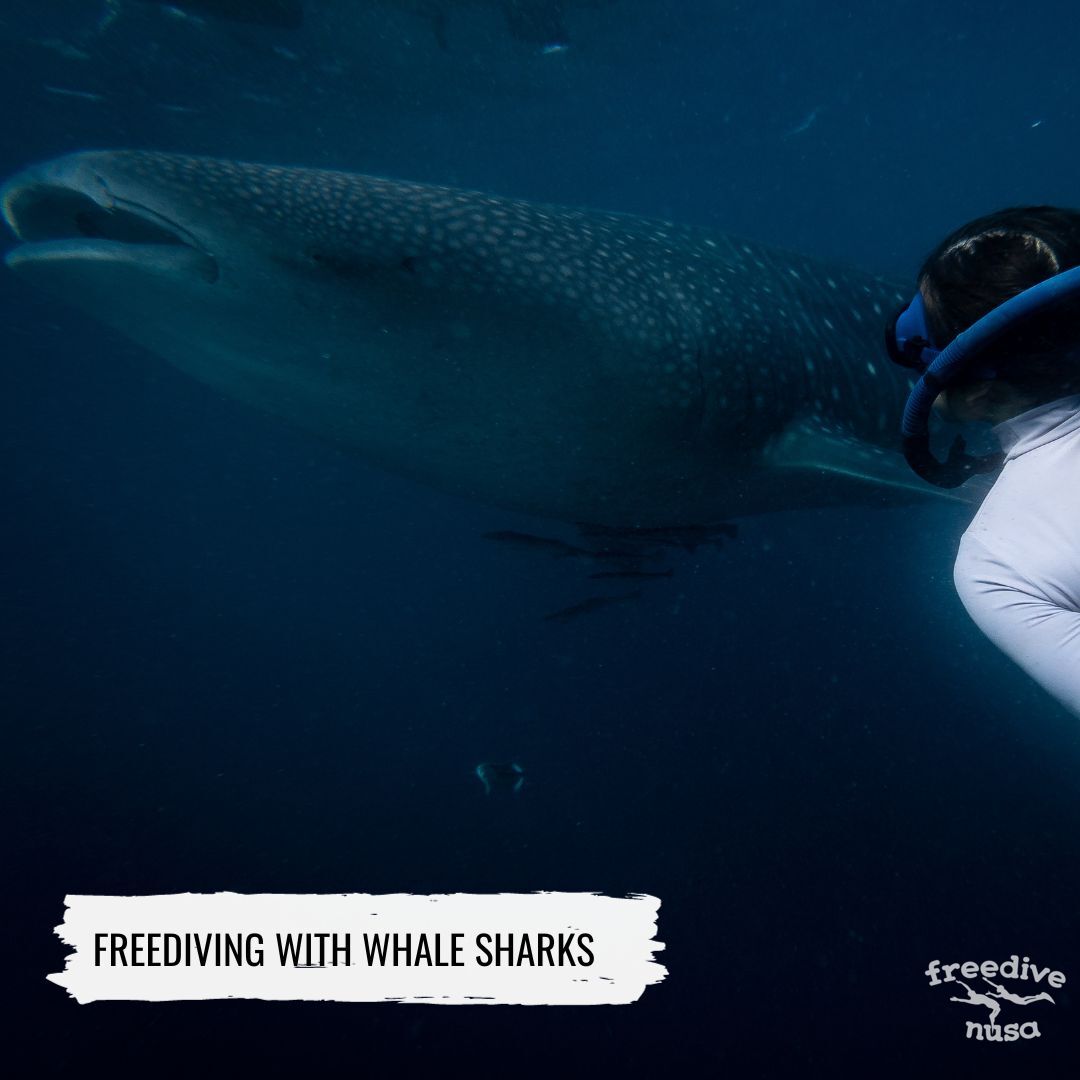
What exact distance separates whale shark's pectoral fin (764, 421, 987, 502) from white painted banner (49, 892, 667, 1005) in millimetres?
2363

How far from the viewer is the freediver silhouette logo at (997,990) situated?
363 cm

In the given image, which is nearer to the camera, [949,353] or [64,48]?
[949,353]

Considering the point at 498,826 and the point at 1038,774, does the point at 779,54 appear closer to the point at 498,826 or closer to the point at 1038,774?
the point at 1038,774

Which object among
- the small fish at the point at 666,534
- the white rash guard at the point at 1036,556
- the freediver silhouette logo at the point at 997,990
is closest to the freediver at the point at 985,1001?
the freediver silhouette logo at the point at 997,990

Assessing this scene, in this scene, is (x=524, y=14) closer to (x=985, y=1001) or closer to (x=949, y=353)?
(x=949, y=353)

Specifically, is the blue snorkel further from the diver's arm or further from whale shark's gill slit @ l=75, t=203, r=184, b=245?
whale shark's gill slit @ l=75, t=203, r=184, b=245

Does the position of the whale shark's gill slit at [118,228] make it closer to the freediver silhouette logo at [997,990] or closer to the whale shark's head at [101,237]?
the whale shark's head at [101,237]

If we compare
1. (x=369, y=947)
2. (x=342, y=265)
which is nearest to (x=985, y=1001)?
(x=369, y=947)

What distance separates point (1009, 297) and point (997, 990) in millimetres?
4112

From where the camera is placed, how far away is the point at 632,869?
616cm

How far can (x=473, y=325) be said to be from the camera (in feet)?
10.7

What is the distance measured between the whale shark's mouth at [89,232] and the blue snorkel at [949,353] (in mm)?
2721

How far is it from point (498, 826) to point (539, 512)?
12.5ft

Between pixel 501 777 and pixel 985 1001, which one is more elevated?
pixel 501 777
